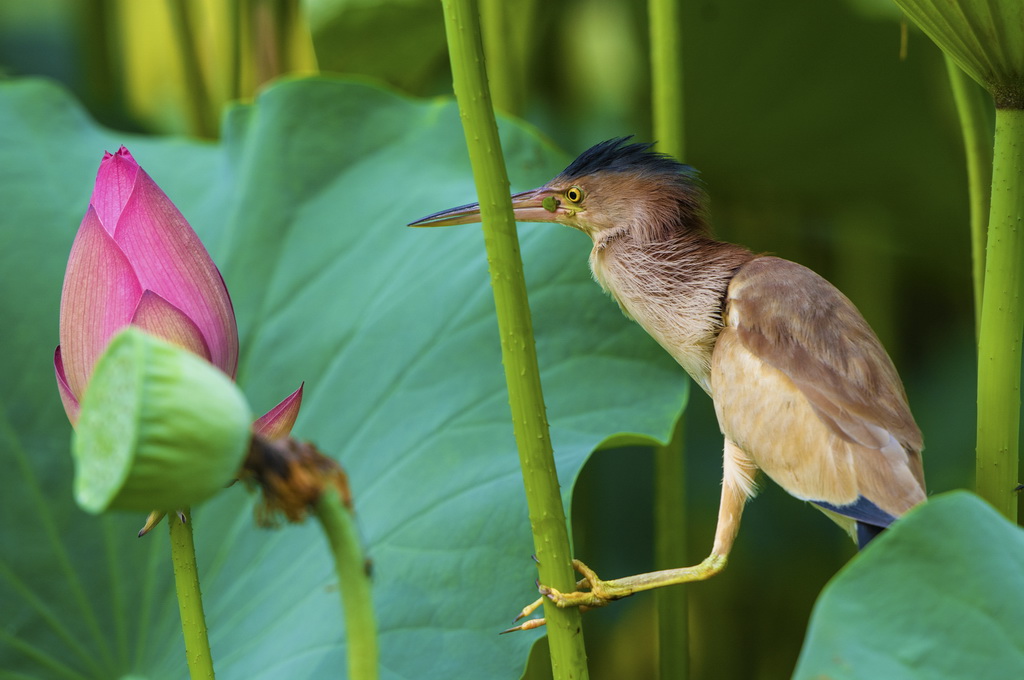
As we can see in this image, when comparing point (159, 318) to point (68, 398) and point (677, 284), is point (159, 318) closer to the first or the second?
point (68, 398)

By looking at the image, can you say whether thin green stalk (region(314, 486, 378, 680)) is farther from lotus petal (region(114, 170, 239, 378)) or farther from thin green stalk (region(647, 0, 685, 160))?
thin green stalk (region(647, 0, 685, 160))

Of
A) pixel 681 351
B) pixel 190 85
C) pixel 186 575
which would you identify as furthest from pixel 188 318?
pixel 190 85

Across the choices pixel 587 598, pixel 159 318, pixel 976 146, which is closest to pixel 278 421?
pixel 159 318

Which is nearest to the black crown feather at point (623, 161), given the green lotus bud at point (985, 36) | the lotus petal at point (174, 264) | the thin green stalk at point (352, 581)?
the green lotus bud at point (985, 36)

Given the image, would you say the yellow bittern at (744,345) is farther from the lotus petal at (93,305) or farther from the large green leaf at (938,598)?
the lotus petal at (93,305)

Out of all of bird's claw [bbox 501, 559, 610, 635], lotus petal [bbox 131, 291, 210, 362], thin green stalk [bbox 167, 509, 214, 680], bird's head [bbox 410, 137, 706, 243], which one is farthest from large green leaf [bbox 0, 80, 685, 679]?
lotus petal [bbox 131, 291, 210, 362]
